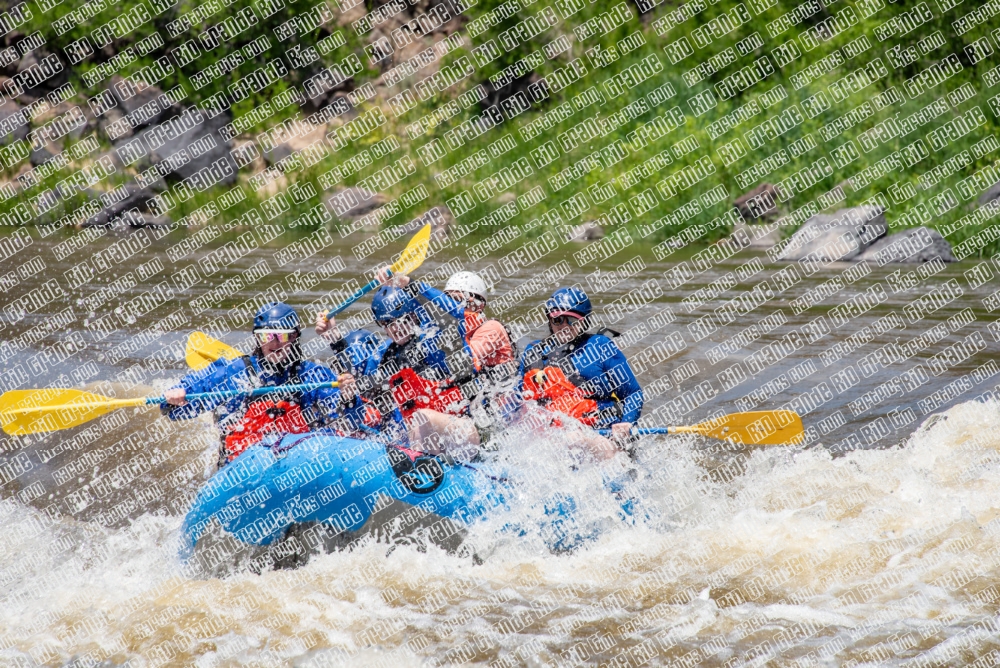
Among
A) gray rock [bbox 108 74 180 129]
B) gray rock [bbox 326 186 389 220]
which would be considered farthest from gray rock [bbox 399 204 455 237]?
gray rock [bbox 108 74 180 129]

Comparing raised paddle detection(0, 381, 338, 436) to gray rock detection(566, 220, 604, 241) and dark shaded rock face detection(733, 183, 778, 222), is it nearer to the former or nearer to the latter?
gray rock detection(566, 220, 604, 241)

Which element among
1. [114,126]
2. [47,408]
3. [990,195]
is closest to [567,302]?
[47,408]

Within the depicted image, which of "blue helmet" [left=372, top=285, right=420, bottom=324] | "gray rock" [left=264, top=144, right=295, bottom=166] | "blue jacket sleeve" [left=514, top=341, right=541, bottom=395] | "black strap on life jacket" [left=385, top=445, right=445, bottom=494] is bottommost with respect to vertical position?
"black strap on life jacket" [left=385, top=445, right=445, bottom=494]

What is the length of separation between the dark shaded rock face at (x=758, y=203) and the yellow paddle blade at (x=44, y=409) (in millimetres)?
9410

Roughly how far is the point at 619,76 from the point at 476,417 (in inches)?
431

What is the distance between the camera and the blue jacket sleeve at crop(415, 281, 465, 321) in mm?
6703

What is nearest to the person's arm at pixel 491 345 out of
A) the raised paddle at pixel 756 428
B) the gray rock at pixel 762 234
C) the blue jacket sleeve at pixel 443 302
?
the blue jacket sleeve at pixel 443 302

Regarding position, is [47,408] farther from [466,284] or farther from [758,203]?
[758,203]

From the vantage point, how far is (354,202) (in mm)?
16047

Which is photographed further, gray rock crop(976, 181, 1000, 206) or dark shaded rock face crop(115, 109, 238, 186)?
dark shaded rock face crop(115, 109, 238, 186)

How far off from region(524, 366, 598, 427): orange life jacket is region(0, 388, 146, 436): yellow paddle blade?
243 cm

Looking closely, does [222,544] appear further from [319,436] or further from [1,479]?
[1,479]

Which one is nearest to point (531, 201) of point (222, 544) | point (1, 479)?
point (1, 479)

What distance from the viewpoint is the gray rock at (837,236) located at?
1262 cm
